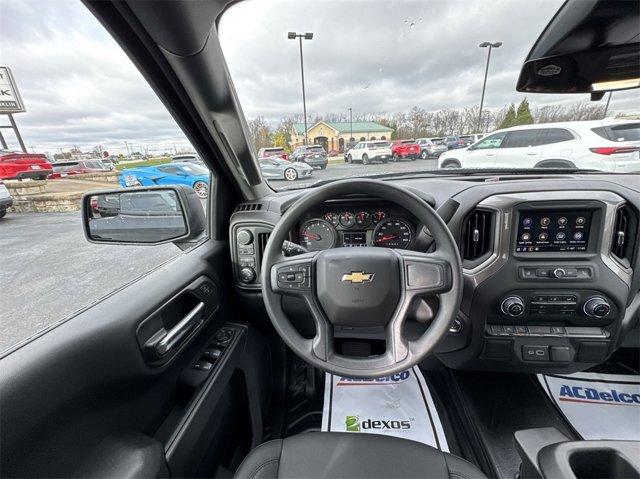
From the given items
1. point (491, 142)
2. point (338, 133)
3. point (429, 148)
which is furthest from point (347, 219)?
point (491, 142)

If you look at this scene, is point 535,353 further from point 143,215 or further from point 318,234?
point 143,215

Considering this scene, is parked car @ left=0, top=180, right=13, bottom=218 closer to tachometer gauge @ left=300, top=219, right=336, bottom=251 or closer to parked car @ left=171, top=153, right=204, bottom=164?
parked car @ left=171, top=153, right=204, bottom=164

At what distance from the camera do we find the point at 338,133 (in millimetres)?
2961

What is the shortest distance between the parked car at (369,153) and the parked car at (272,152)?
3.29 feet

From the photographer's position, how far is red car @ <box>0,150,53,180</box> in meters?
0.98

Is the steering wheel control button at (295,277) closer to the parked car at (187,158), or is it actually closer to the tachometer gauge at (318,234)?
the tachometer gauge at (318,234)

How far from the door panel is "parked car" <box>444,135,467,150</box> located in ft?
10.9

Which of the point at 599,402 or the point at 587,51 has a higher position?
the point at 587,51

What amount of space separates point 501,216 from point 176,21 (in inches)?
60.8

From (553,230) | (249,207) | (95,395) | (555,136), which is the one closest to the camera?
(95,395)

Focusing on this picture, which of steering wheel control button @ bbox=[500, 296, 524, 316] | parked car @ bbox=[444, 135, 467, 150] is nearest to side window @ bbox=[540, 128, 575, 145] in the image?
parked car @ bbox=[444, 135, 467, 150]

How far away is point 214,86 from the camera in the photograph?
1.29m

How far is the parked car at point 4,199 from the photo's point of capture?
0.96 m

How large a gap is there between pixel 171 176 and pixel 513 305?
2.00 meters
